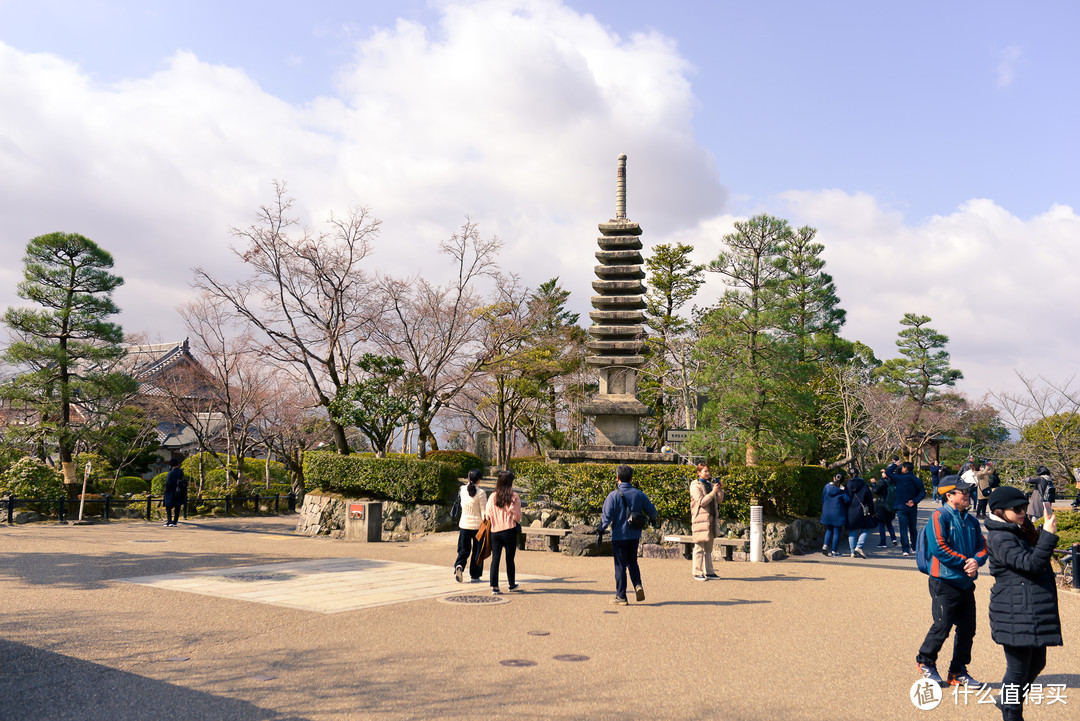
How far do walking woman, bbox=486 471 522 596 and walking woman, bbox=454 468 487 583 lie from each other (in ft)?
1.76

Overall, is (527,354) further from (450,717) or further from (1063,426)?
(450,717)

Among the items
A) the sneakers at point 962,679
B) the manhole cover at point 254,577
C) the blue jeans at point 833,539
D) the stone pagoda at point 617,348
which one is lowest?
the manhole cover at point 254,577

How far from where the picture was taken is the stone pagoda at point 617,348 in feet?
58.0

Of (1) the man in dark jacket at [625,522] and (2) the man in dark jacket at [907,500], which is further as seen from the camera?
(2) the man in dark jacket at [907,500]

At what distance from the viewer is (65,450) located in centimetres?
2211

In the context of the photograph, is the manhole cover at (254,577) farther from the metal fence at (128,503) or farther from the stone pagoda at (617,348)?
the metal fence at (128,503)

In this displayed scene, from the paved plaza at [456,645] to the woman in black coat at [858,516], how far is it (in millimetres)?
1954

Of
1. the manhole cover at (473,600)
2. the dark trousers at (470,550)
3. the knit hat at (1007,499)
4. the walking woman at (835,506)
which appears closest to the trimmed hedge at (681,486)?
the walking woman at (835,506)

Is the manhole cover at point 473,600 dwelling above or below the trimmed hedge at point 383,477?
below

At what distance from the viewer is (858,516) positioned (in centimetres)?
1430

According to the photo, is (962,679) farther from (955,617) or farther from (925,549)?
(925,549)

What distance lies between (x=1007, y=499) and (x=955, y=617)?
1.46m

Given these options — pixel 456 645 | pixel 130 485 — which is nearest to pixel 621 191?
pixel 456 645

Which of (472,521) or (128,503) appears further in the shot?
(128,503)
